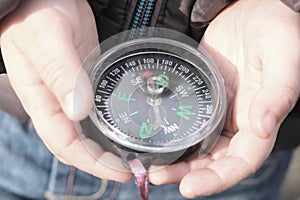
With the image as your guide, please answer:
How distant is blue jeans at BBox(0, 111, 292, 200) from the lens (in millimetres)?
1925

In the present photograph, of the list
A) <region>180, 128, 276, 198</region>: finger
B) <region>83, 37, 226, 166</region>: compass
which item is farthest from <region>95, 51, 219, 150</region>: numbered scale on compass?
<region>180, 128, 276, 198</region>: finger

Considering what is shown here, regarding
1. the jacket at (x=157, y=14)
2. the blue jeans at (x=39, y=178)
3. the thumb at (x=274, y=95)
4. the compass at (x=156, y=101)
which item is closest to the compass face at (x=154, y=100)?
the compass at (x=156, y=101)

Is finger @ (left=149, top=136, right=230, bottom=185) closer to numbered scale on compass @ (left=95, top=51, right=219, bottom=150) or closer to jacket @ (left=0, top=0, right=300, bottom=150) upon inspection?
numbered scale on compass @ (left=95, top=51, right=219, bottom=150)

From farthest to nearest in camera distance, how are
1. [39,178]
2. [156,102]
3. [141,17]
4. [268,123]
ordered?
[39,178], [141,17], [156,102], [268,123]

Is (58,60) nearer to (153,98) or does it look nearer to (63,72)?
(63,72)

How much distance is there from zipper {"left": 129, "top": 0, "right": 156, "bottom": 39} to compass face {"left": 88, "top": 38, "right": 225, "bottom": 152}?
8 centimetres

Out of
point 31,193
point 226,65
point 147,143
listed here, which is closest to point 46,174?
point 31,193

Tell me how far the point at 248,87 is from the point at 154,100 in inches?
9.9

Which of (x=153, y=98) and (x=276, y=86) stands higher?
(x=276, y=86)

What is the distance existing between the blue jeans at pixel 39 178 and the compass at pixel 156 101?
1.24 ft

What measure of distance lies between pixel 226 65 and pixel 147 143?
369mm

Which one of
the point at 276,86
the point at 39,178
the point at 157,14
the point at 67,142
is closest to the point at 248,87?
the point at 276,86

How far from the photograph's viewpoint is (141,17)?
1.79 meters

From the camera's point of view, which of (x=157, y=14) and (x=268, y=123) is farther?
(x=157, y=14)
